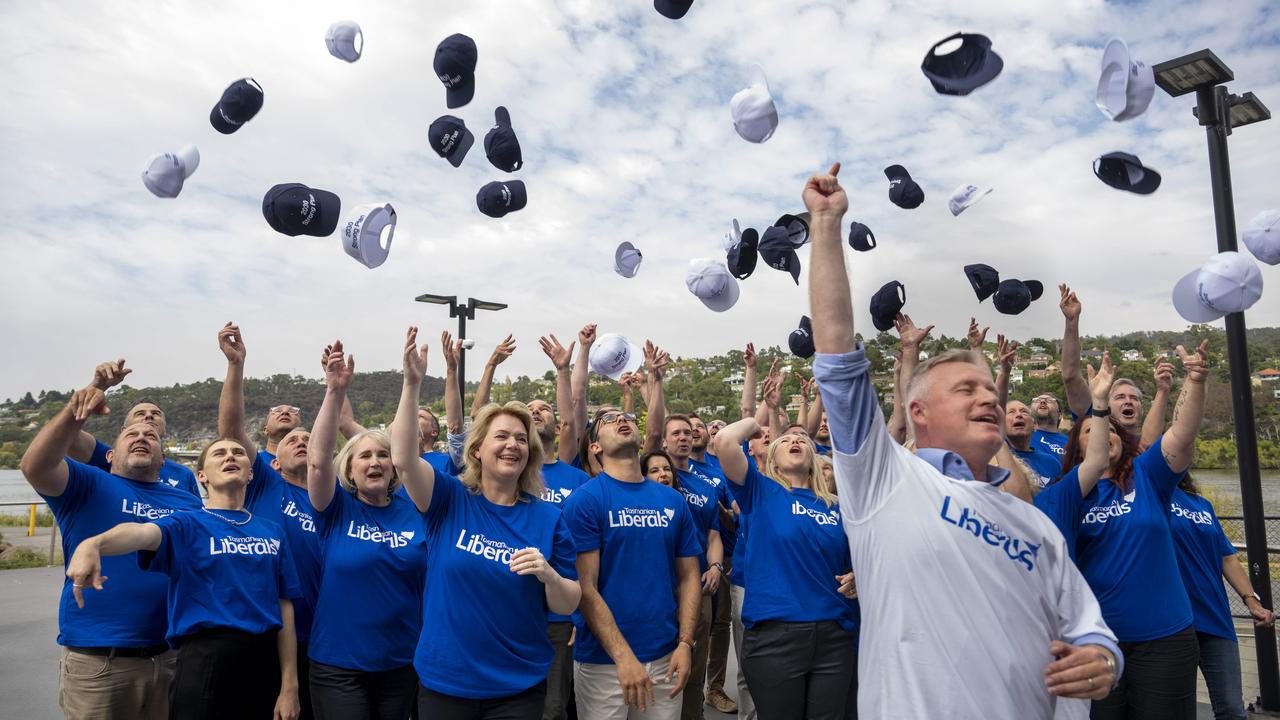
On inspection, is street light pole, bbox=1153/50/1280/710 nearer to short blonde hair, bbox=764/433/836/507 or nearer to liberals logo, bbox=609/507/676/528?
short blonde hair, bbox=764/433/836/507

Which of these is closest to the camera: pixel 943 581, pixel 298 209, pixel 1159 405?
pixel 943 581

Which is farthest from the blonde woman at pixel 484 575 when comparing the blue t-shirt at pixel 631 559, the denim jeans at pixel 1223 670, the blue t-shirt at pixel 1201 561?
the denim jeans at pixel 1223 670

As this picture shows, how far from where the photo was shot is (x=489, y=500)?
346 cm

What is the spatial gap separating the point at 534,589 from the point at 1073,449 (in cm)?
279

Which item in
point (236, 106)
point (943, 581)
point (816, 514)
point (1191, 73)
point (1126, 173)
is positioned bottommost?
point (943, 581)

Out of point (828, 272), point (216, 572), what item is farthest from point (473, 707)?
point (828, 272)

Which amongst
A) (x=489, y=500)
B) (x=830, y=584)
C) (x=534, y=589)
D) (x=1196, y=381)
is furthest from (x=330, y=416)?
(x=1196, y=381)

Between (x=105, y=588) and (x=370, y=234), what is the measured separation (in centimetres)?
273

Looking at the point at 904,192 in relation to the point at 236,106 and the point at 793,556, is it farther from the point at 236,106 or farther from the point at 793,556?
the point at 236,106

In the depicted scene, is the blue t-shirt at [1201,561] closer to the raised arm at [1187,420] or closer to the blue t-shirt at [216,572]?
the raised arm at [1187,420]

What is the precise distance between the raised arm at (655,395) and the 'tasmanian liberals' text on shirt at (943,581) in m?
3.72

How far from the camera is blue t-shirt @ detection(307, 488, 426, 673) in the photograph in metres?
3.61

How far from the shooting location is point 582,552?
4012mm

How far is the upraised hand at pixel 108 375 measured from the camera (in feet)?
11.0
